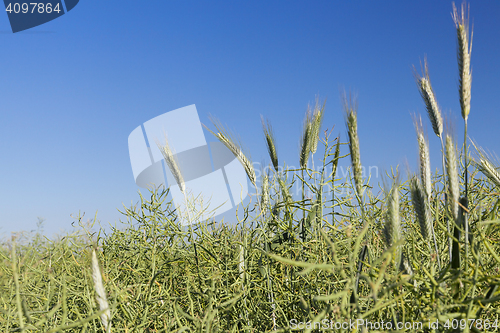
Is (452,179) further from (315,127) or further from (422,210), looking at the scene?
(315,127)

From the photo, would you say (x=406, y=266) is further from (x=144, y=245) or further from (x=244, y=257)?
(x=144, y=245)

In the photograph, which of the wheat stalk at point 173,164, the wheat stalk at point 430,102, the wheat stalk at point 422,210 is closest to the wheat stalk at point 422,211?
the wheat stalk at point 422,210

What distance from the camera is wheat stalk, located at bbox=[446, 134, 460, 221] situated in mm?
752

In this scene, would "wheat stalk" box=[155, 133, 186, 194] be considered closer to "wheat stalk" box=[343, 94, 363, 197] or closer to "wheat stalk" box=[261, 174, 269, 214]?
"wheat stalk" box=[261, 174, 269, 214]

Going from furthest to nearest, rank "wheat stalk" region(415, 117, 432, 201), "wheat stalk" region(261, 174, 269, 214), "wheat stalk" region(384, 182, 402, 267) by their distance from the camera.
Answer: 1. "wheat stalk" region(261, 174, 269, 214)
2. "wheat stalk" region(415, 117, 432, 201)
3. "wheat stalk" region(384, 182, 402, 267)

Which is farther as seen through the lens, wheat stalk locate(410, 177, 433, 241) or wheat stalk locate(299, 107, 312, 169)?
wheat stalk locate(299, 107, 312, 169)

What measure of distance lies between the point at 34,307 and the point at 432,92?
1.66 m

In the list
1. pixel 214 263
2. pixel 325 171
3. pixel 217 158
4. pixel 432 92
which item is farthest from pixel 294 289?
pixel 217 158

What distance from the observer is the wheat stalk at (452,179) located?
75cm

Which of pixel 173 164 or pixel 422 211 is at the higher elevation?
pixel 173 164

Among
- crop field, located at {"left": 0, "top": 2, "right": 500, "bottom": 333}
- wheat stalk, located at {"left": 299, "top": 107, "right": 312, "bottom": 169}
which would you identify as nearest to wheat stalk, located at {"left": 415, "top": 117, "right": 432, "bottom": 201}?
crop field, located at {"left": 0, "top": 2, "right": 500, "bottom": 333}

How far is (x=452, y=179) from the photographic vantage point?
0.80m

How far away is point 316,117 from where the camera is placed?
4.67 ft

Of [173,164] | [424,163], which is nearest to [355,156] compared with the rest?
[424,163]
